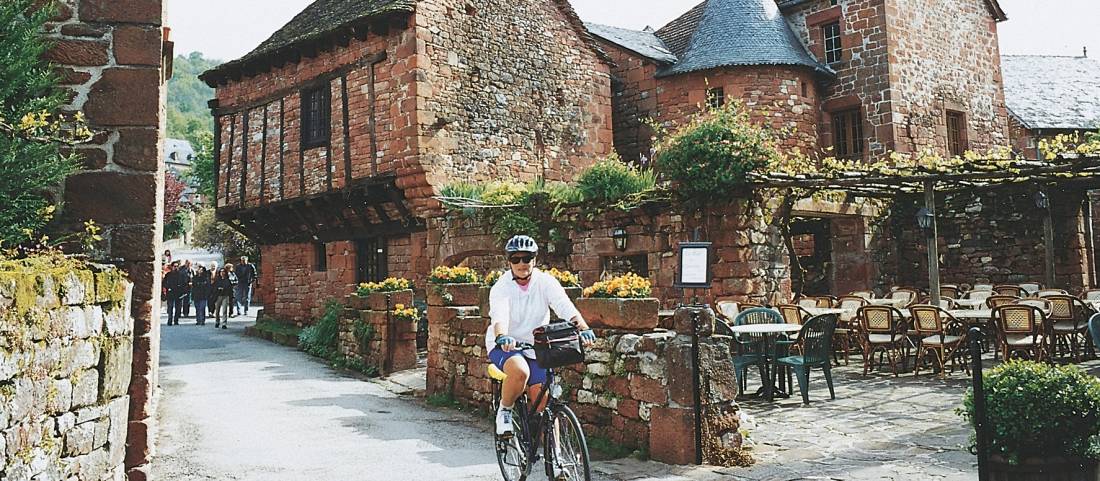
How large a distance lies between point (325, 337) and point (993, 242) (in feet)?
44.8

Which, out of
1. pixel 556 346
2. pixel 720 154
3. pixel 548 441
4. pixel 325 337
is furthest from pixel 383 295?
pixel 556 346

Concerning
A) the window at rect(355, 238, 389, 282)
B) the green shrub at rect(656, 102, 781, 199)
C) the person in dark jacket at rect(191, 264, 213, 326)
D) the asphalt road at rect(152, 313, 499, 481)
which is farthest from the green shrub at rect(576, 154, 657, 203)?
the person in dark jacket at rect(191, 264, 213, 326)

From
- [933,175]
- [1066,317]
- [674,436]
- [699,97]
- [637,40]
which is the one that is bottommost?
[674,436]

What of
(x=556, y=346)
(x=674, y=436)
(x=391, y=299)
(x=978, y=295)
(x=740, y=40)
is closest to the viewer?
(x=556, y=346)

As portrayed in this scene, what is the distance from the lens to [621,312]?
21.7 feet

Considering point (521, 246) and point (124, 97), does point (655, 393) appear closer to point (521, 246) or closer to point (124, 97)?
point (521, 246)

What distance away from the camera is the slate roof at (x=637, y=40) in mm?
20016

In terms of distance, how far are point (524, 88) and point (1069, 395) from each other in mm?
13993

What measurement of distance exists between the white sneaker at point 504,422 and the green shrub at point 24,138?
320 cm

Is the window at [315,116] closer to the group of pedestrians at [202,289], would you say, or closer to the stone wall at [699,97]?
the group of pedestrians at [202,289]

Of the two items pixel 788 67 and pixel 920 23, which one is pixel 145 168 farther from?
pixel 920 23

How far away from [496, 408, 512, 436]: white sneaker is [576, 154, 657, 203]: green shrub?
8.55 m

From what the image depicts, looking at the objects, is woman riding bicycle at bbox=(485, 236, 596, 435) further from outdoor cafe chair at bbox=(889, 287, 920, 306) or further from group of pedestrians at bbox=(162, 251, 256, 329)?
group of pedestrians at bbox=(162, 251, 256, 329)

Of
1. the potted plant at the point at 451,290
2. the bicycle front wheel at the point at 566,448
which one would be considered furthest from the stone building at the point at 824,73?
the bicycle front wheel at the point at 566,448
